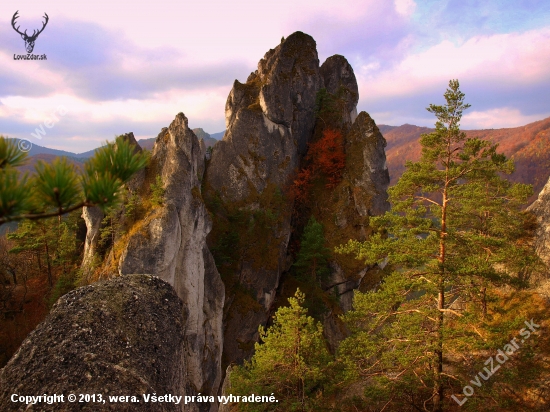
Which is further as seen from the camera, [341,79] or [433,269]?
[341,79]

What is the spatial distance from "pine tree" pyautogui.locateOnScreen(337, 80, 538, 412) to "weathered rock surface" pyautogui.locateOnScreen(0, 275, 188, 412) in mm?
6737

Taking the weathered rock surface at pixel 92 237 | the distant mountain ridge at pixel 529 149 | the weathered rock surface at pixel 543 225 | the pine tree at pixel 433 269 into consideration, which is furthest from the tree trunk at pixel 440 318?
the distant mountain ridge at pixel 529 149

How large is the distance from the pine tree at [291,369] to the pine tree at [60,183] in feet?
31.3

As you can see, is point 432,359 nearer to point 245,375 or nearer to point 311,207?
point 245,375

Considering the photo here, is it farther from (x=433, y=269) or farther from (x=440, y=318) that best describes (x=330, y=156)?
(x=440, y=318)

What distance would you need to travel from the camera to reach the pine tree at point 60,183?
2.73 meters

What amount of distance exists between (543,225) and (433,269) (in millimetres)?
12594

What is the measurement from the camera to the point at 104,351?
6098 mm

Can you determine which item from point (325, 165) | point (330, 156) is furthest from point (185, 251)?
point (330, 156)

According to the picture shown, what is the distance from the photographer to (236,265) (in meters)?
28.0

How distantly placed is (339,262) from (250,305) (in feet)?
32.4

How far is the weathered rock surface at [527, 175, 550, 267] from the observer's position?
674 inches

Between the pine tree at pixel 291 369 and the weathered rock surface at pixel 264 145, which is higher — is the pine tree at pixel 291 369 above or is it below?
below

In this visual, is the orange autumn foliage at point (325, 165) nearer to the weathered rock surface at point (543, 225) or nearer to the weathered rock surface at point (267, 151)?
the weathered rock surface at point (267, 151)
